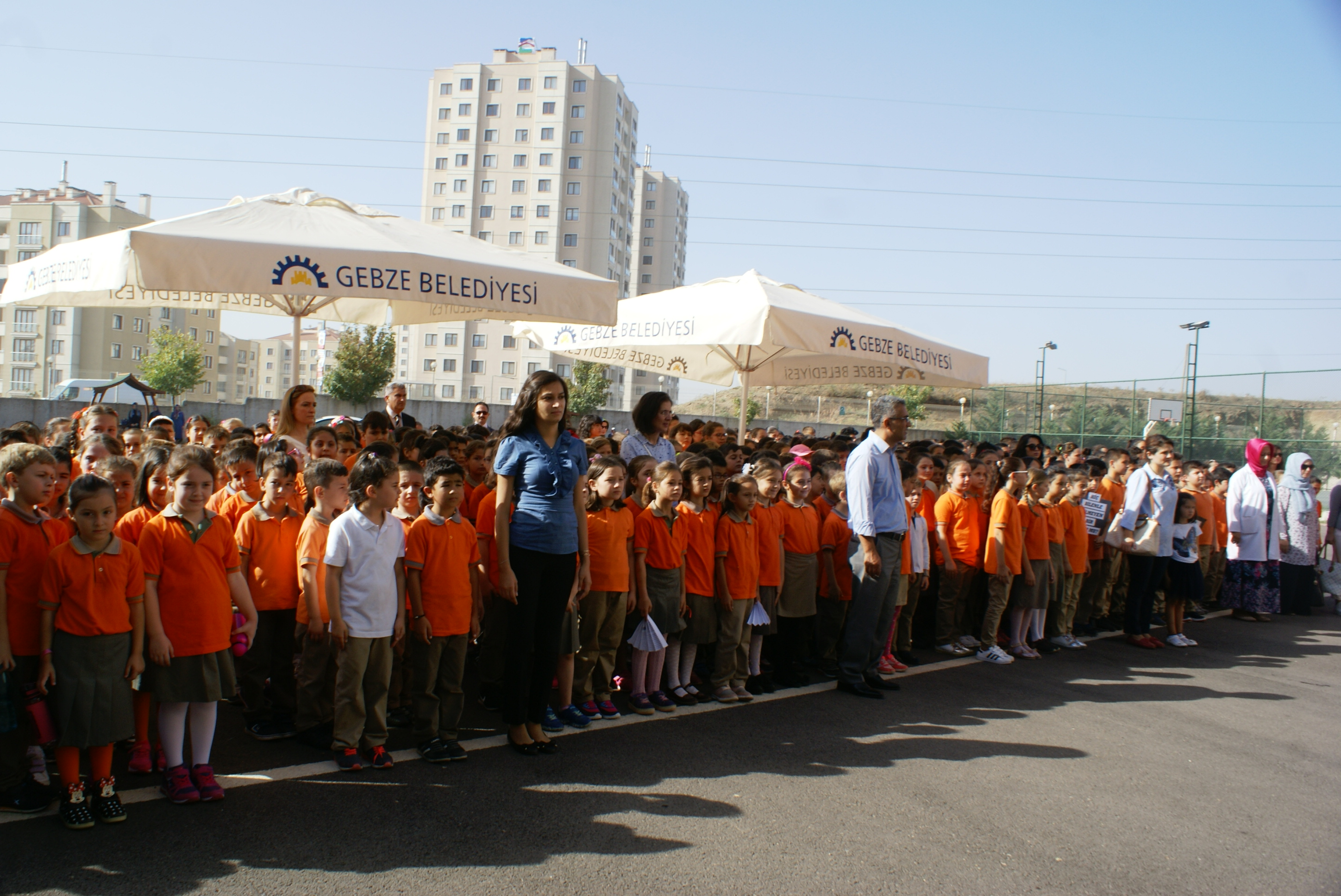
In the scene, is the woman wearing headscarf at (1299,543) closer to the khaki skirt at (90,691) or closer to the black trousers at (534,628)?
the black trousers at (534,628)

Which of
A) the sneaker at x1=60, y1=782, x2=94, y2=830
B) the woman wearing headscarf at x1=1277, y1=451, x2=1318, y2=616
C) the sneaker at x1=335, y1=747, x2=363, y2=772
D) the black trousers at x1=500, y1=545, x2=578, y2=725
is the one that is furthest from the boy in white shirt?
the woman wearing headscarf at x1=1277, y1=451, x2=1318, y2=616

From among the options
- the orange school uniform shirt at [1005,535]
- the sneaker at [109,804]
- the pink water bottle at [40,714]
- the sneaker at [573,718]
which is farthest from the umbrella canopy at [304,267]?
the orange school uniform shirt at [1005,535]

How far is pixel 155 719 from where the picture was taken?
463cm

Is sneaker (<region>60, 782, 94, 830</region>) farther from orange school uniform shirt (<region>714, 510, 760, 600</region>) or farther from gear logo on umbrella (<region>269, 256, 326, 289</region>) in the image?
orange school uniform shirt (<region>714, 510, 760, 600</region>)

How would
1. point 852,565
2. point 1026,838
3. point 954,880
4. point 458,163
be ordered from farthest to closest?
point 458,163
point 852,565
point 1026,838
point 954,880

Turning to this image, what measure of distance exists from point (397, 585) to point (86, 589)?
4.33ft

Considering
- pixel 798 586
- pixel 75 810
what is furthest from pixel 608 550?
pixel 75 810

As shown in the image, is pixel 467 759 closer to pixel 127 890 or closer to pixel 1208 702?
pixel 127 890

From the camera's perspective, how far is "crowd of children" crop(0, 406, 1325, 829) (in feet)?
11.8

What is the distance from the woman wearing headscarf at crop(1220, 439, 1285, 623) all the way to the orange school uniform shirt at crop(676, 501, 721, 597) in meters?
7.62

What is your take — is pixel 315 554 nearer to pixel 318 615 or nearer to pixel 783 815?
pixel 318 615

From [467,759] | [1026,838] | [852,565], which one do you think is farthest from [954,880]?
[852,565]

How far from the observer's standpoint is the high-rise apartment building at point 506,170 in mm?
78062

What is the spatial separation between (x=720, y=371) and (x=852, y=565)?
566 cm
